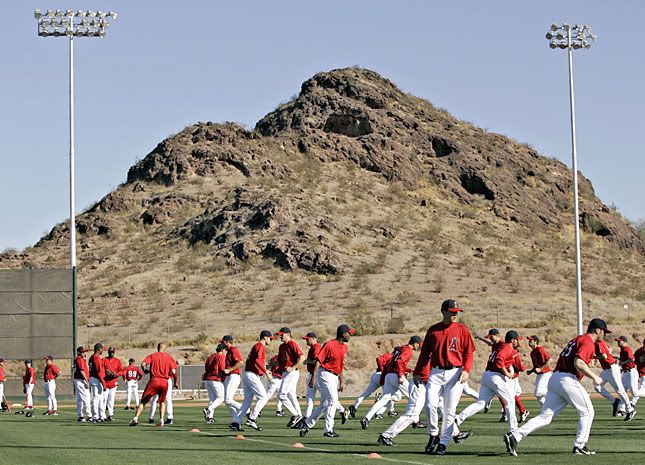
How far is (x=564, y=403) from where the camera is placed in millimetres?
18484

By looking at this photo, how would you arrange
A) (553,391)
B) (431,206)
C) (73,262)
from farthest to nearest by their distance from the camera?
(431,206) → (73,262) → (553,391)

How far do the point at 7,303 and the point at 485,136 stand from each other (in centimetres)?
8080

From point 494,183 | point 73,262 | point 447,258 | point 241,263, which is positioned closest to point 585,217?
point 494,183

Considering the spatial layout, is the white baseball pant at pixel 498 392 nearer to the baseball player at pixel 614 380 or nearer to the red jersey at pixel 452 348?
the red jersey at pixel 452 348

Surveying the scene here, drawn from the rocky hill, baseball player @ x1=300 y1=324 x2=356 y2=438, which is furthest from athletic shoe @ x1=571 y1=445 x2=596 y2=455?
the rocky hill

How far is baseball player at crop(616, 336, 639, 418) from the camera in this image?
3033cm

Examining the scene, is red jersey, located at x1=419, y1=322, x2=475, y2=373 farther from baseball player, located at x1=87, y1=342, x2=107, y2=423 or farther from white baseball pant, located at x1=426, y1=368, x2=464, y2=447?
baseball player, located at x1=87, y1=342, x2=107, y2=423

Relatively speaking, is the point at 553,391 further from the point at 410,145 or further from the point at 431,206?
the point at 410,145

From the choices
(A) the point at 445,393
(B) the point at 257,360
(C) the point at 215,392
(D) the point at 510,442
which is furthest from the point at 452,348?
(C) the point at 215,392

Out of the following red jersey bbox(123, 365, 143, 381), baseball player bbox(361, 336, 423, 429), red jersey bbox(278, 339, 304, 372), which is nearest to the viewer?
red jersey bbox(278, 339, 304, 372)

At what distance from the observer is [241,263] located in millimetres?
89312

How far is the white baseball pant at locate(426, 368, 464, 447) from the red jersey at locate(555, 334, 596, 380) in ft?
5.00

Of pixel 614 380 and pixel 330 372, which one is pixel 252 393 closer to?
pixel 330 372

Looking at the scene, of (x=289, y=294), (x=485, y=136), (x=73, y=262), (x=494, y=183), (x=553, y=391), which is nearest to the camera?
(x=553, y=391)
